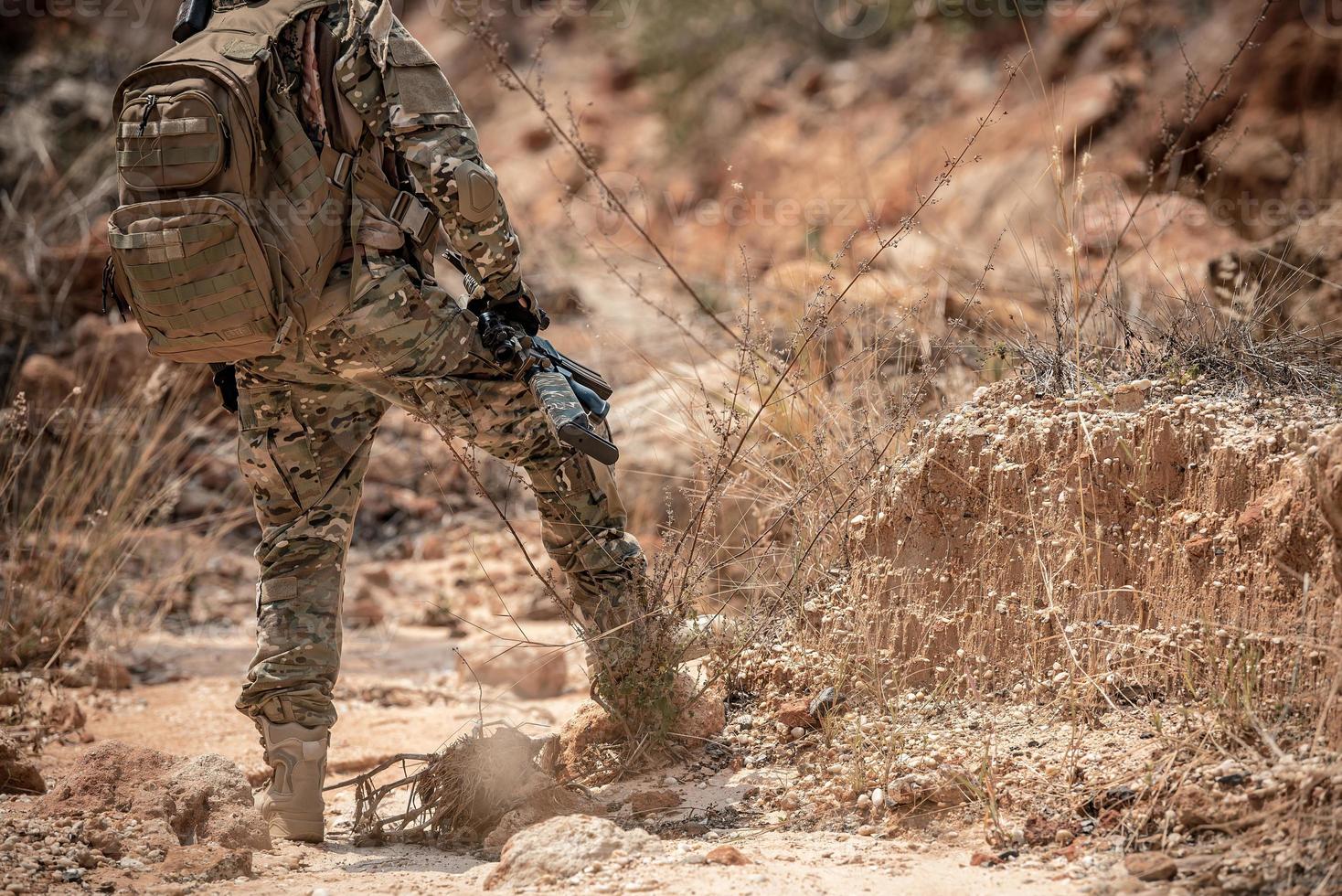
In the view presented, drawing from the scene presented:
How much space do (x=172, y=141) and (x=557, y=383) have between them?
2.94ft

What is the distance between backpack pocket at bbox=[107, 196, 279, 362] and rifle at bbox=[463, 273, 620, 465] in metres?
0.46

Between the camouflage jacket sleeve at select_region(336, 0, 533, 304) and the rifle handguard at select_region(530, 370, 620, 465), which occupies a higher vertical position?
the camouflage jacket sleeve at select_region(336, 0, 533, 304)

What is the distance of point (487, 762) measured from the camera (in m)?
2.40

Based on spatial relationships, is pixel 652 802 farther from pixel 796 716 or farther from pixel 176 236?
pixel 176 236

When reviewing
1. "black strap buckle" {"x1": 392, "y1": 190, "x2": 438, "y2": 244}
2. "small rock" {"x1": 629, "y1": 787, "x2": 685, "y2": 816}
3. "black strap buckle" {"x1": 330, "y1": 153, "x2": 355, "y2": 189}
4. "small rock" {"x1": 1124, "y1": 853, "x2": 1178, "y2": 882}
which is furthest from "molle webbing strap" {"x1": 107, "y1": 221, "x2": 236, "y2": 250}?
"small rock" {"x1": 1124, "y1": 853, "x2": 1178, "y2": 882}

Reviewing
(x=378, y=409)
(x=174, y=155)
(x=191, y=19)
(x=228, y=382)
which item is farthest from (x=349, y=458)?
(x=191, y=19)

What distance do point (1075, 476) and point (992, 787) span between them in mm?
687

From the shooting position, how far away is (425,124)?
2.38m

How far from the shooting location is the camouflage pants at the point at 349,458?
2.50 metres

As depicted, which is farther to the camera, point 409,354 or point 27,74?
point 27,74

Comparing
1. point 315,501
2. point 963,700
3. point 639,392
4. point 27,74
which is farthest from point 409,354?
point 27,74

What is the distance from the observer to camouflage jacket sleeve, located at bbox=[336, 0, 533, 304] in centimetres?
237

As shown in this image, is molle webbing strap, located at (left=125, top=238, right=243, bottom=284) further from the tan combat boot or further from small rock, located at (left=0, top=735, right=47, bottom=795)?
small rock, located at (left=0, top=735, right=47, bottom=795)

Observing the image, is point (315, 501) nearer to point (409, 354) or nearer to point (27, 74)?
point (409, 354)
